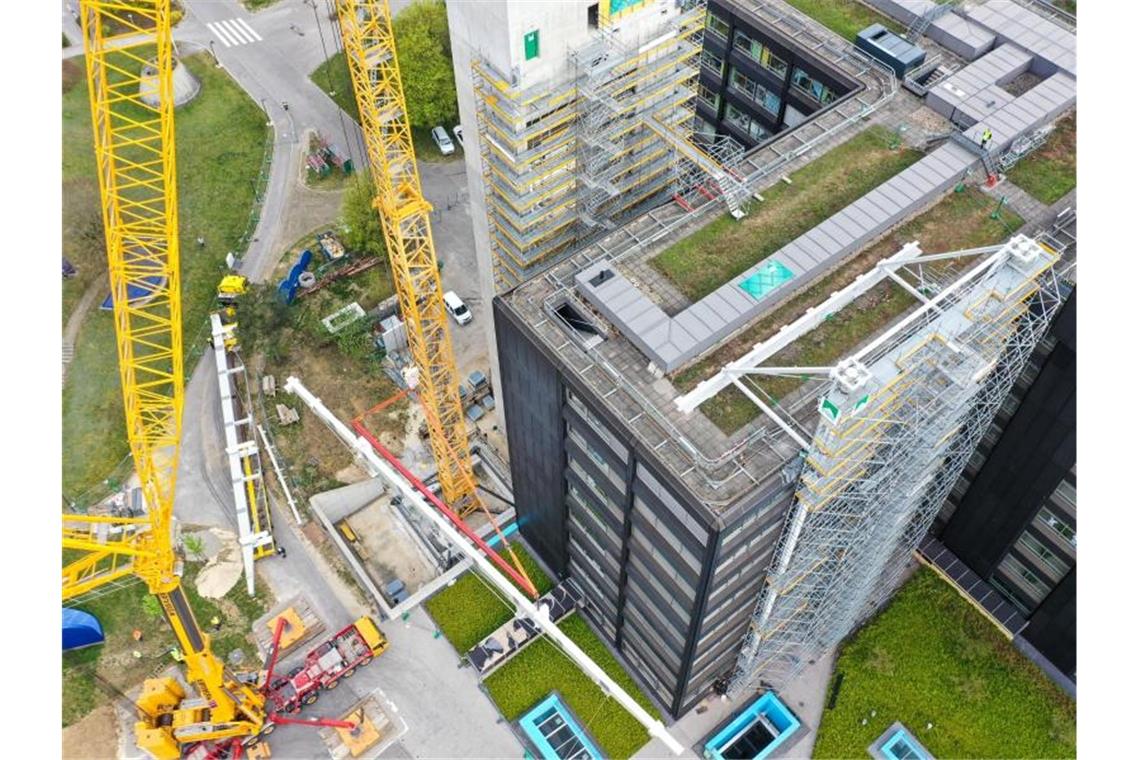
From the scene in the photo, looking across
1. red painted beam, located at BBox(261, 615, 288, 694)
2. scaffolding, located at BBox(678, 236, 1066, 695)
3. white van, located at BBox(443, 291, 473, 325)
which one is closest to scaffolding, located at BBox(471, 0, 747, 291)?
scaffolding, located at BBox(678, 236, 1066, 695)

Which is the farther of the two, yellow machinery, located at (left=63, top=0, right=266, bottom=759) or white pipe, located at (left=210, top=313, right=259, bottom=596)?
white pipe, located at (left=210, top=313, right=259, bottom=596)

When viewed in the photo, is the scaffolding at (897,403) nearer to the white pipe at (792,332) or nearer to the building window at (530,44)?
the white pipe at (792,332)

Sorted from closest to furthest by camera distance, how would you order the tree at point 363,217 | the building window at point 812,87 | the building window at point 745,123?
the building window at point 812,87 → the building window at point 745,123 → the tree at point 363,217

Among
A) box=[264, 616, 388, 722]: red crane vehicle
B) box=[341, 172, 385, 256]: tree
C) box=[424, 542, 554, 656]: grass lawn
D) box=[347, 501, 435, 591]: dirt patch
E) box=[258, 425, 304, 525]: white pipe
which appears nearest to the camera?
box=[264, 616, 388, 722]: red crane vehicle

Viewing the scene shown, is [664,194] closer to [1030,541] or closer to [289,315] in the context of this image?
[1030,541]

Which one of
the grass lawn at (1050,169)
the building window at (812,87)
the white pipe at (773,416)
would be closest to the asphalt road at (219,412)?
the building window at (812,87)

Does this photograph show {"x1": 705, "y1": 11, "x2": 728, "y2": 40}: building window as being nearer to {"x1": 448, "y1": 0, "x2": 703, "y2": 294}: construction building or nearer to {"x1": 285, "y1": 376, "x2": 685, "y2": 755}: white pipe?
{"x1": 448, "y1": 0, "x2": 703, "y2": 294}: construction building
